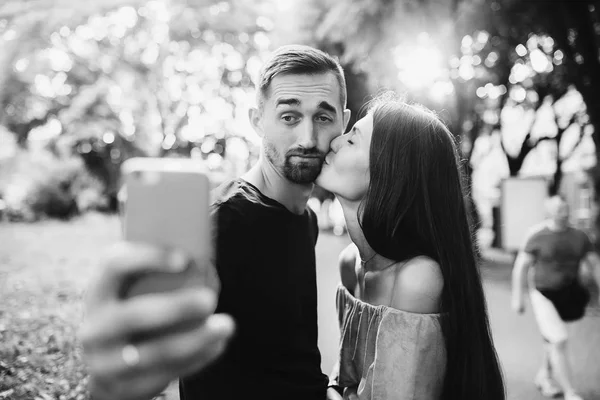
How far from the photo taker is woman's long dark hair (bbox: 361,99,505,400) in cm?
221

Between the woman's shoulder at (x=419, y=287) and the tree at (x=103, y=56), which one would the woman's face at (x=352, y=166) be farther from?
the tree at (x=103, y=56)

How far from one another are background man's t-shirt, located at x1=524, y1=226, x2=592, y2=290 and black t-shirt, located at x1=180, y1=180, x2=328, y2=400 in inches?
177

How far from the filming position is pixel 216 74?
1318 centimetres

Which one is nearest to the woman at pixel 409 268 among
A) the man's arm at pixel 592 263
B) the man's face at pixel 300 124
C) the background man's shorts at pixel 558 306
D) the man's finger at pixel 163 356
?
the man's face at pixel 300 124

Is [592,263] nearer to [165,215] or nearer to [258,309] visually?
[258,309]

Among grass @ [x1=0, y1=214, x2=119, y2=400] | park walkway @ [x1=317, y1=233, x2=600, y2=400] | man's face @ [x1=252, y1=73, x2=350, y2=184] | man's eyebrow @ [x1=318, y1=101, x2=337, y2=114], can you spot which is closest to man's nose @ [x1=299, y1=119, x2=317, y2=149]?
man's face @ [x1=252, y1=73, x2=350, y2=184]

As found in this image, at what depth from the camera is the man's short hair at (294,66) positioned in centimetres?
272

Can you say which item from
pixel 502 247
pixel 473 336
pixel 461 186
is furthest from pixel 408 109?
pixel 502 247

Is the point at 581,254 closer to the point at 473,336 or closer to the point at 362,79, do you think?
the point at 473,336

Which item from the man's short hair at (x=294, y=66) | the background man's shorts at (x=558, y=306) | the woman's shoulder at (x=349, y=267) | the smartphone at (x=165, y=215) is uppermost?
the man's short hair at (x=294, y=66)

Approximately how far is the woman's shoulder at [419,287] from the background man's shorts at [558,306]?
4490 mm

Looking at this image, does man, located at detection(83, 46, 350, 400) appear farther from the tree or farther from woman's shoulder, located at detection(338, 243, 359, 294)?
the tree

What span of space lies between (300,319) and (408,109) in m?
1.18

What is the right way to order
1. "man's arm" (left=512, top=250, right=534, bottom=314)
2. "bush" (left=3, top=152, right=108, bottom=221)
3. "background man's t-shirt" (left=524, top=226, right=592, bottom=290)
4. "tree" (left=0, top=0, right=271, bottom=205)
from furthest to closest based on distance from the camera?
"bush" (left=3, top=152, right=108, bottom=221)
"man's arm" (left=512, top=250, right=534, bottom=314)
"background man's t-shirt" (left=524, top=226, right=592, bottom=290)
"tree" (left=0, top=0, right=271, bottom=205)
